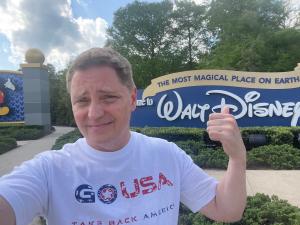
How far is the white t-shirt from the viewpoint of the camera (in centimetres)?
162

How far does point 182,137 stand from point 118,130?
1033 centimetres

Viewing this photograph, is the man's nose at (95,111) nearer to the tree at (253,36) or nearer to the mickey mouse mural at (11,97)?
the mickey mouse mural at (11,97)

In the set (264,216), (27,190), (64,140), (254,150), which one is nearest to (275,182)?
(254,150)

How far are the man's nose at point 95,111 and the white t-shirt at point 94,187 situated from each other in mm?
156

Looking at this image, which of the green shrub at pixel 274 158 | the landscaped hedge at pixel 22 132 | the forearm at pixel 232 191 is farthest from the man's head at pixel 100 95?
the landscaped hedge at pixel 22 132

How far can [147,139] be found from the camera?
77.9 inches

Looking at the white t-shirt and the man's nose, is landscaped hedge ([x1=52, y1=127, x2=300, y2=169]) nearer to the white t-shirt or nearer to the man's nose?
the white t-shirt

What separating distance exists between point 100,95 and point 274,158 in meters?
8.32

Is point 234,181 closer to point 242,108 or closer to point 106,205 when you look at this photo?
point 106,205

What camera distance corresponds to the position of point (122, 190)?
5.54ft

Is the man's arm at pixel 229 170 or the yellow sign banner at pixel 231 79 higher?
the yellow sign banner at pixel 231 79

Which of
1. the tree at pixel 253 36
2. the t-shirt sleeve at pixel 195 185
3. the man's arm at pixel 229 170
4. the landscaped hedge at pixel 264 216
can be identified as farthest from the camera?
the tree at pixel 253 36

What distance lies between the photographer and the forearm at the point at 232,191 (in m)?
1.87

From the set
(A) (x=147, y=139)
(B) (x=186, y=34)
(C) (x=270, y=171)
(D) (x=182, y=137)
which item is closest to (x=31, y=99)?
(D) (x=182, y=137)
